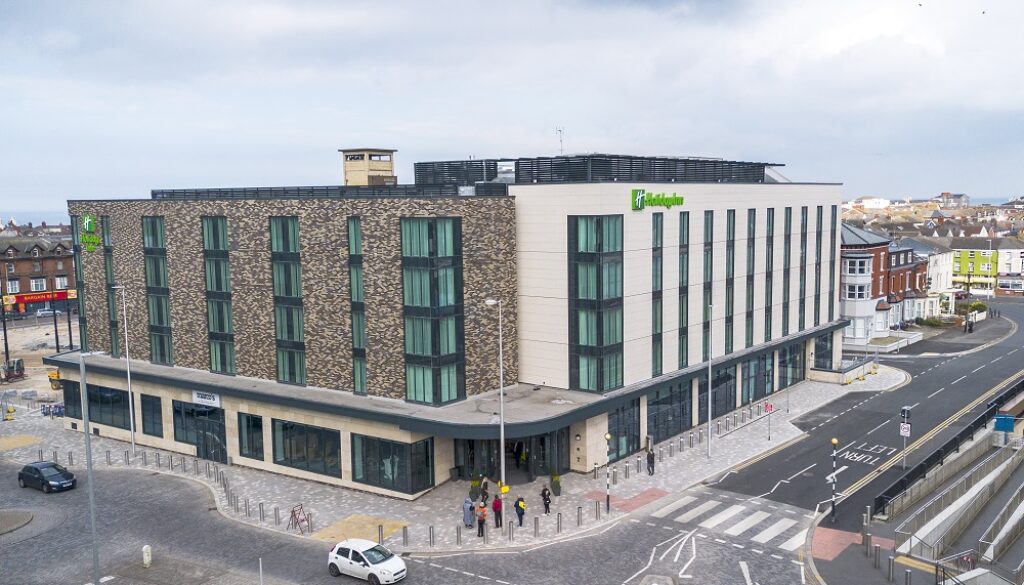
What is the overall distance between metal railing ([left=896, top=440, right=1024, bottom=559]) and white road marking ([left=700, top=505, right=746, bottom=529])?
6.90 meters

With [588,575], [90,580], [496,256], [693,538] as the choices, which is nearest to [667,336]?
[496,256]

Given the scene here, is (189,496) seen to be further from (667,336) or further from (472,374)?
(667,336)

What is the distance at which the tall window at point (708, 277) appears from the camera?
54334 millimetres

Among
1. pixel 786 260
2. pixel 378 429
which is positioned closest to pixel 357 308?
pixel 378 429

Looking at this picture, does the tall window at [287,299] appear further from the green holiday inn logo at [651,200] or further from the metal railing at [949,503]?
the metal railing at [949,503]

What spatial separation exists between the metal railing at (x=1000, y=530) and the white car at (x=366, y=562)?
23231 mm

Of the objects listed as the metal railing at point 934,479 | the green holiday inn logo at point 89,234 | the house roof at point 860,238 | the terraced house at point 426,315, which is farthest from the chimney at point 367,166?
the house roof at point 860,238

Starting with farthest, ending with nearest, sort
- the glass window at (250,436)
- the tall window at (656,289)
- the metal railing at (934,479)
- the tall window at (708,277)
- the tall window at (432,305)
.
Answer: the tall window at (708,277) → the tall window at (656,289) → the glass window at (250,436) → the tall window at (432,305) → the metal railing at (934,479)

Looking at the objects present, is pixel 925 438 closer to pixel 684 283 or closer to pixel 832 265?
pixel 684 283

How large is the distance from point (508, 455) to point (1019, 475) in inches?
1089

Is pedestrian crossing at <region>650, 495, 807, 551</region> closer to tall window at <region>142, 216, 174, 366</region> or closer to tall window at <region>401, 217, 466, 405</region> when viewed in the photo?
tall window at <region>401, 217, 466, 405</region>

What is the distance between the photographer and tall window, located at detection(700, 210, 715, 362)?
178 ft

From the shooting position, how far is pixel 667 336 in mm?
51094

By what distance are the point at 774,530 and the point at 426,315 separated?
19.3 meters
